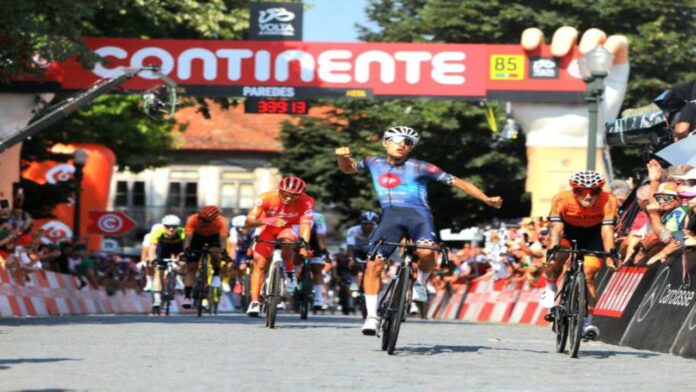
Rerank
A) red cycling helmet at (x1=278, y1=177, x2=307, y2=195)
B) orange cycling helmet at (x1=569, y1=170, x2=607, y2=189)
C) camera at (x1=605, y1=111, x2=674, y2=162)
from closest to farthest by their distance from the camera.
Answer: orange cycling helmet at (x1=569, y1=170, x2=607, y2=189)
camera at (x1=605, y1=111, x2=674, y2=162)
red cycling helmet at (x1=278, y1=177, x2=307, y2=195)

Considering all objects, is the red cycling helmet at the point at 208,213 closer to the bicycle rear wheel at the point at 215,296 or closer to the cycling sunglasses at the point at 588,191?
the bicycle rear wheel at the point at 215,296

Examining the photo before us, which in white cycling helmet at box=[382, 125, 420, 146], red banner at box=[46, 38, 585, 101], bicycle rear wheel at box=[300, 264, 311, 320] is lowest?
bicycle rear wheel at box=[300, 264, 311, 320]

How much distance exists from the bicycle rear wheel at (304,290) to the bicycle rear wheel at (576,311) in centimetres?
922

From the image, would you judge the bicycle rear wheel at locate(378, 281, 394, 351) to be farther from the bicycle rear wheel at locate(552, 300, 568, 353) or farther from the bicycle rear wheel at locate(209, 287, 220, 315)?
the bicycle rear wheel at locate(209, 287, 220, 315)

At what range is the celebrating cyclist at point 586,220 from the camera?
15.4 metres

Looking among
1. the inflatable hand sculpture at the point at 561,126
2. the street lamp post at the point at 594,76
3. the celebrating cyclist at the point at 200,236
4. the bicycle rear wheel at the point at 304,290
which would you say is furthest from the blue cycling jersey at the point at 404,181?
the inflatable hand sculpture at the point at 561,126

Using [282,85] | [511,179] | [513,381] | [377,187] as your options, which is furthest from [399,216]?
[511,179]

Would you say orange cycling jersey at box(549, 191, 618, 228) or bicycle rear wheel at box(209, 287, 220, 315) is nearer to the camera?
orange cycling jersey at box(549, 191, 618, 228)

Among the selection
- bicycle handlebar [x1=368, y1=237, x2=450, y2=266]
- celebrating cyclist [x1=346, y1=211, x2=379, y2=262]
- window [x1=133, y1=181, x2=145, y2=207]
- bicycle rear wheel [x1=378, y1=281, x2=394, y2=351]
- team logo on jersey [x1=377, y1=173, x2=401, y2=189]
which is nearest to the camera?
bicycle rear wheel [x1=378, y1=281, x2=394, y2=351]

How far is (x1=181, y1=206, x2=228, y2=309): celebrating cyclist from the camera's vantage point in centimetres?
2595

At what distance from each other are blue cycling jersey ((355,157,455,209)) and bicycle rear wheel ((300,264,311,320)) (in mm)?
8770

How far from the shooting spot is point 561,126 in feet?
113

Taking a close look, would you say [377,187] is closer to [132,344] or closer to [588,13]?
[132,344]

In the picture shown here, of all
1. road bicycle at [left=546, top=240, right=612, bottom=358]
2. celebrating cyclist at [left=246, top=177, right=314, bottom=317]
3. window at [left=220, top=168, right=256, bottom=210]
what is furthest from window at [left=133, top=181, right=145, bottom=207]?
road bicycle at [left=546, top=240, right=612, bottom=358]
